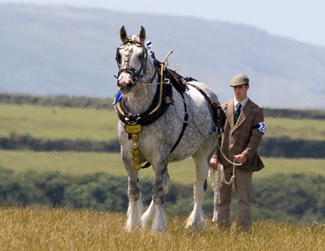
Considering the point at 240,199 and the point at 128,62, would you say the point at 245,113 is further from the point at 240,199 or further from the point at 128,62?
the point at 128,62

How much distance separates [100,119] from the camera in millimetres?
104562

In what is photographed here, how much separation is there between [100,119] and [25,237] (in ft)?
309

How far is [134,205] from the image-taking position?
38.4 ft

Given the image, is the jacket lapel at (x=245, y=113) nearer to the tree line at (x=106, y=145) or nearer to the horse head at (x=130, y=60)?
the horse head at (x=130, y=60)

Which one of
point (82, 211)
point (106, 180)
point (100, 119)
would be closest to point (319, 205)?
point (106, 180)

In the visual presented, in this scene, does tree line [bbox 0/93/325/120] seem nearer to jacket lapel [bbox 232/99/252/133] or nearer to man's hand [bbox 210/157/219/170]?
man's hand [bbox 210/157/219/170]

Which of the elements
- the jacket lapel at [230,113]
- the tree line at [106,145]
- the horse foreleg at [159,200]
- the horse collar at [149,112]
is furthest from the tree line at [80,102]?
the horse collar at [149,112]

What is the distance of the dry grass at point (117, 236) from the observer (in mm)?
10117

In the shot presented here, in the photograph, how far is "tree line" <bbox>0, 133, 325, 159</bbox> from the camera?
74.4 meters

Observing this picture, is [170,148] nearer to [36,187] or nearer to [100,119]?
[36,187]

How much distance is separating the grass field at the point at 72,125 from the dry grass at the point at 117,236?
64.5 metres

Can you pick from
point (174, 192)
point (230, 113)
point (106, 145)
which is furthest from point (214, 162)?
point (106, 145)

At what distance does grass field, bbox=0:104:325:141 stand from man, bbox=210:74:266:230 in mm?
65523

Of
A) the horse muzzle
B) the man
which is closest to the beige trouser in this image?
the man
